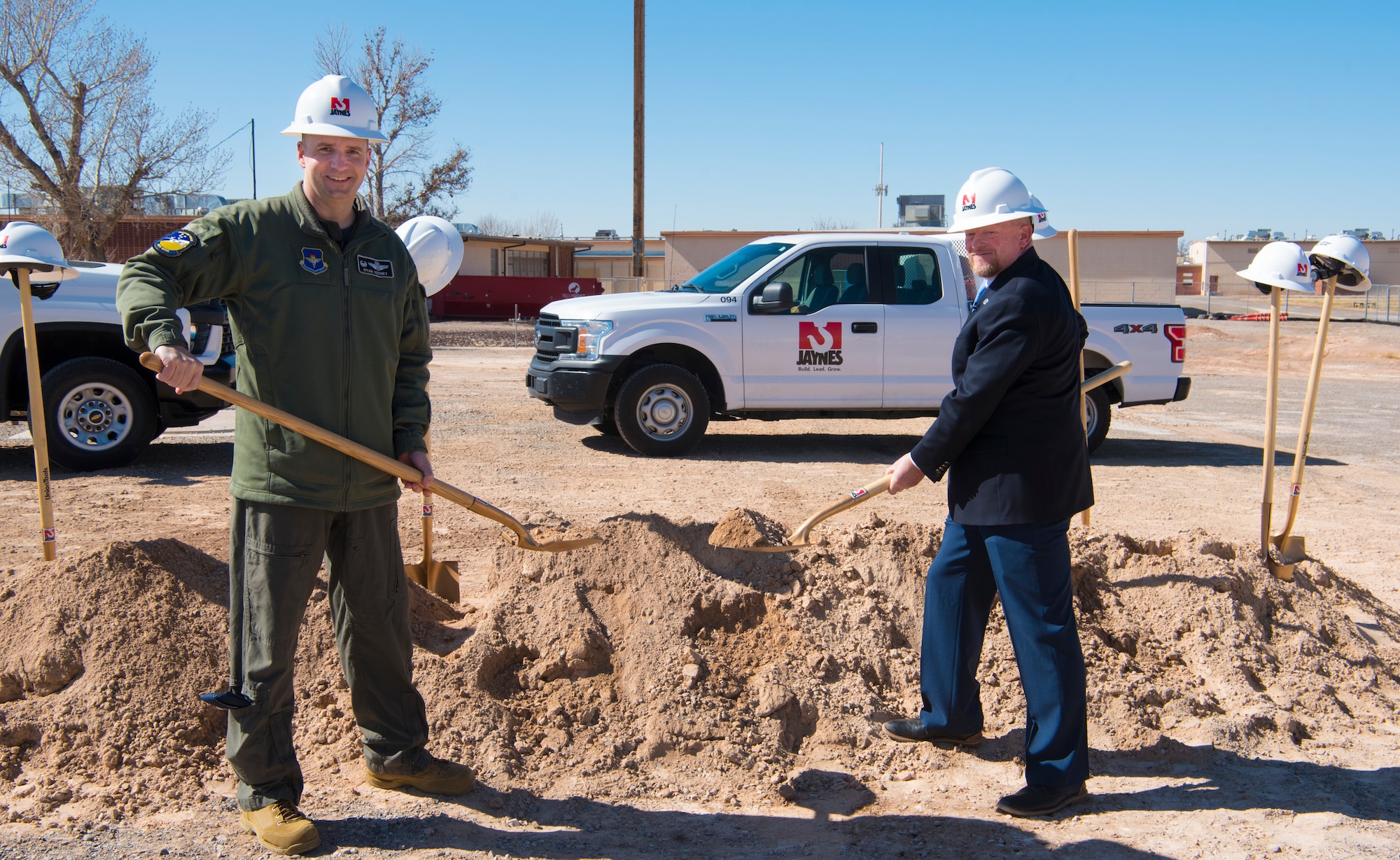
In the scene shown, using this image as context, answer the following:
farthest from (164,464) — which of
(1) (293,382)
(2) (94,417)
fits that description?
(1) (293,382)

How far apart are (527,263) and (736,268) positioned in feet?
137

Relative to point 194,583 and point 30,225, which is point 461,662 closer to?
point 194,583

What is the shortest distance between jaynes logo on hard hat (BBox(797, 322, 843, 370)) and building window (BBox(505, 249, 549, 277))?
39.7 m

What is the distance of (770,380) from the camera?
9.70 meters

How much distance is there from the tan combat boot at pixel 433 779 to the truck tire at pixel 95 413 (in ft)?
19.4

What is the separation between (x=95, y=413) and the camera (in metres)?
8.18

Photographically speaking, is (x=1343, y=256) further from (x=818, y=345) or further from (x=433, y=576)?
(x=818, y=345)

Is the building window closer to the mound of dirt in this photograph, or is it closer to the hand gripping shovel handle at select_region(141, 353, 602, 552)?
the mound of dirt

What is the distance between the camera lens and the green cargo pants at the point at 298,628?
3.07 metres

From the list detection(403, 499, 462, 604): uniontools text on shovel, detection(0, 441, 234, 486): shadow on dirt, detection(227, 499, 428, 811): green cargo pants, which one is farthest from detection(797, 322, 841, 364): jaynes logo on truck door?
detection(227, 499, 428, 811): green cargo pants

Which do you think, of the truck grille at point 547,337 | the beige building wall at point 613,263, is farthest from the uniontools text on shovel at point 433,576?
the beige building wall at point 613,263

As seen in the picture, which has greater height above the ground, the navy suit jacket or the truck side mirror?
the truck side mirror

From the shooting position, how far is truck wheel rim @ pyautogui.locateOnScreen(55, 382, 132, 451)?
810 cm

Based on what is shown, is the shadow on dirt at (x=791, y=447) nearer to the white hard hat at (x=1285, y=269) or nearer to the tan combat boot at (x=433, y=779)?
the white hard hat at (x=1285, y=269)
